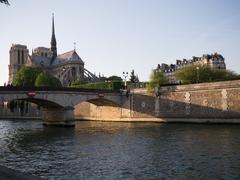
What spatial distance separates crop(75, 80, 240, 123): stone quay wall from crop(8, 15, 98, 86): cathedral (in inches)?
2058

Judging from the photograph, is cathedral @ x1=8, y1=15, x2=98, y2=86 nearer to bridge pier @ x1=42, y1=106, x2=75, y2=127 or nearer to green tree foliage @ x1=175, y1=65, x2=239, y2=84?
green tree foliage @ x1=175, y1=65, x2=239, y2=84

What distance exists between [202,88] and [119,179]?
36813 millimetres

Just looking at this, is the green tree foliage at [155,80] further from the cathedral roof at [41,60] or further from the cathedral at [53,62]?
the cathedral roof at [41,60]

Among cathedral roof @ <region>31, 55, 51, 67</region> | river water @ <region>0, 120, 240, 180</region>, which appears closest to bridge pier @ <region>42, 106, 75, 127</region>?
river water @ <region>0, 120, 240, 180</region>

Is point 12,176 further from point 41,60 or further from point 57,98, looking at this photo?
point 41,60

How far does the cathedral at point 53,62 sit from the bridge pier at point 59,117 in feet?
186

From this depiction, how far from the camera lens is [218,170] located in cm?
1814

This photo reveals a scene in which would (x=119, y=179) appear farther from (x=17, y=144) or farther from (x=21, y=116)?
(x=21, y=116)

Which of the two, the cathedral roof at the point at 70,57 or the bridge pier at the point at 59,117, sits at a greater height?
the cathedral roof at the point at 70,57

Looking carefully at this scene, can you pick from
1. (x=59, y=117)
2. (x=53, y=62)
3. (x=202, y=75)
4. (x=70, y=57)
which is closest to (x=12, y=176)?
(x=59, y=117)

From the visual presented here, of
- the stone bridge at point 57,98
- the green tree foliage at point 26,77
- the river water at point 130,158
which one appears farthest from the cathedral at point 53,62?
the river water at point 130,158

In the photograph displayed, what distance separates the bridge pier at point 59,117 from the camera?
50969mm

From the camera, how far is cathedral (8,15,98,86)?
11769 centimetres

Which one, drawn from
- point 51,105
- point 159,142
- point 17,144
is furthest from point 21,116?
point 159,142
